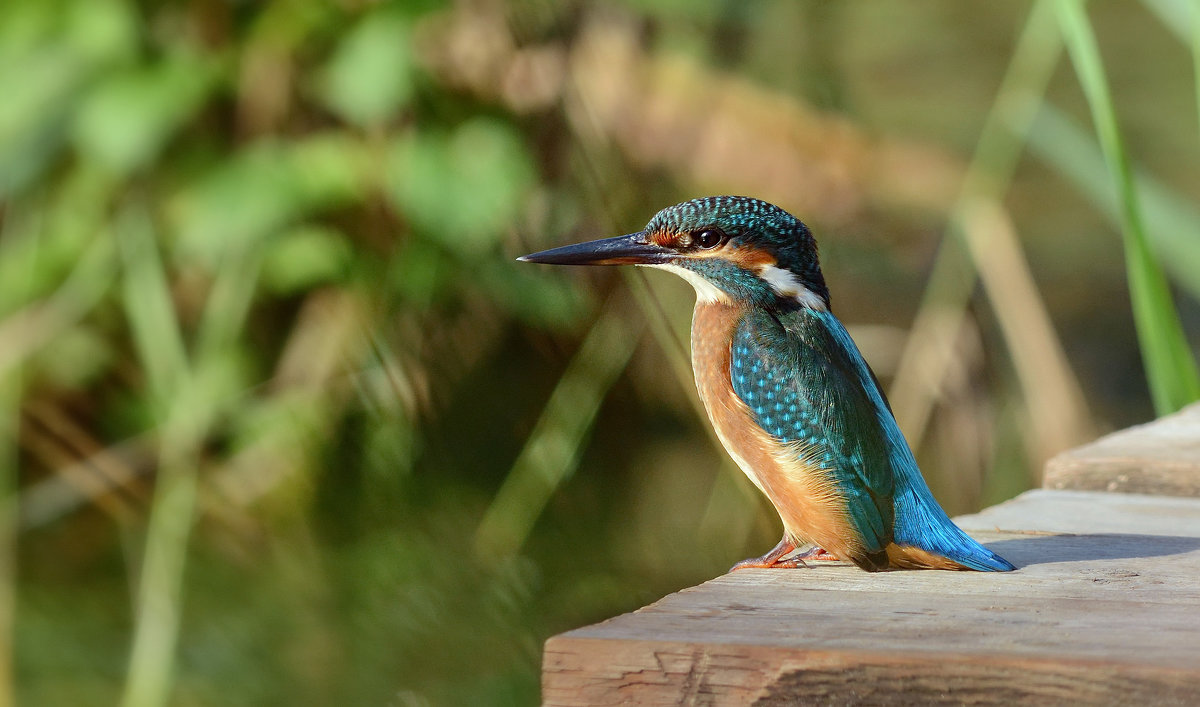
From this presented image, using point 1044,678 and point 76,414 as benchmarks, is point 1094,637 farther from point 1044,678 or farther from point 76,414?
point 76,414

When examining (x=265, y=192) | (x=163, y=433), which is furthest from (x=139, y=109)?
(x=163, y=433)

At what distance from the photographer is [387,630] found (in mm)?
3154

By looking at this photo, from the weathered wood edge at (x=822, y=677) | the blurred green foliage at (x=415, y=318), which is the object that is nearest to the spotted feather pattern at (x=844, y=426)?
the weathered wood edge at (x=822, y=677)

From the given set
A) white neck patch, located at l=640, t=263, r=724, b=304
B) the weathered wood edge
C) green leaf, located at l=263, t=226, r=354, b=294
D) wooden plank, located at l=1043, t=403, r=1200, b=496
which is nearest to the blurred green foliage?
green leaf, located at l=263, t=226, r=354, b=294

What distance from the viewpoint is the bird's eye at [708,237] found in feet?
4.47

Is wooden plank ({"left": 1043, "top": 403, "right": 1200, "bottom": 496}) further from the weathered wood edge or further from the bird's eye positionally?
the weathered wood edge

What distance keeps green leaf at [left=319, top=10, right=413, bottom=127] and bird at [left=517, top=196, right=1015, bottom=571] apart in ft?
5.77

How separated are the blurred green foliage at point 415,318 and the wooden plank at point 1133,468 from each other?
1.37m

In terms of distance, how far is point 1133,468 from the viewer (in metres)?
1.67

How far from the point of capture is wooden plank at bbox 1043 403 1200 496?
164 cm

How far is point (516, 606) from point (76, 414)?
1.37 meters

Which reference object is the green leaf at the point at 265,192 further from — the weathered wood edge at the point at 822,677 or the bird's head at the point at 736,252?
the weathered wood edge at the point at 822,677

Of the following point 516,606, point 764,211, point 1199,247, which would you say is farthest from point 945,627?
point 516,606

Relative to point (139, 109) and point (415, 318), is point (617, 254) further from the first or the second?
point (139, 109)
